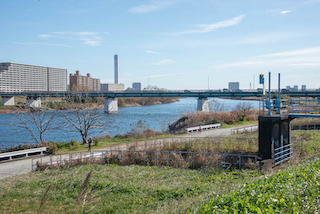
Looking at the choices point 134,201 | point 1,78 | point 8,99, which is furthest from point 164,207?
point 1,78

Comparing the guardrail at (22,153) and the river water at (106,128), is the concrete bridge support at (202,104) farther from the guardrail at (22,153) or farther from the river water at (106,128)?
the guardrail at (22,153)

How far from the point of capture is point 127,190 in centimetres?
1141

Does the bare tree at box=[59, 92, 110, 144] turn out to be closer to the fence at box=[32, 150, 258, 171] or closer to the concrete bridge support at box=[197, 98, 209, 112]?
the fence at box=[32, 150, 258, 171]

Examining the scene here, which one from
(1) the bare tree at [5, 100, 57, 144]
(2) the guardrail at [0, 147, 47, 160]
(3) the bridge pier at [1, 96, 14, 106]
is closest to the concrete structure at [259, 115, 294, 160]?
Answer: (2) the guardrail at [0, 147, 47, 160]

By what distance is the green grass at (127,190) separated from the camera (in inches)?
374

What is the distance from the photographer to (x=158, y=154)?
18125 millimetres

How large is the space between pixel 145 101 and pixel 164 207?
114 meters

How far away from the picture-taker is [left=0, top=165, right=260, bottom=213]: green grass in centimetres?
951

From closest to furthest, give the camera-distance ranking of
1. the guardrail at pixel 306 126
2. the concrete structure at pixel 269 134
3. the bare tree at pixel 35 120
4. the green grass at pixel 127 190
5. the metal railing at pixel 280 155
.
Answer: the green grass at pixel 127 190 → the metal railing at pixel 280 155 → the concrete structure at pixel 269 134 → the bare tree at pixel 35 120 → the guardrail at pixel 306 126

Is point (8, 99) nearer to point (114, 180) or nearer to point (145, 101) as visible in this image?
point (145, 101)

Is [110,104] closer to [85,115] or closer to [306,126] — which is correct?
[85,115]

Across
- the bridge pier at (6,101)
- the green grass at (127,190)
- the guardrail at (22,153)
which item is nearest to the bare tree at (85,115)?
the guardrail at (22,153)

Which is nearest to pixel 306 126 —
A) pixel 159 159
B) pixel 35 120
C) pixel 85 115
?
pixel 159 159

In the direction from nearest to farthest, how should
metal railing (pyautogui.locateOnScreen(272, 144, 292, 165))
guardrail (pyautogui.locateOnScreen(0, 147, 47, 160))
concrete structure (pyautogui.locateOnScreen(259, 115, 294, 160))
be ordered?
metal railing (pyautogui.locateOnScreen(272, 144, 292, 165)), concrete structure (pyautogui.locateOnScreen(259, 115, 294, 160)), guardrail (pyautogui.locateOnScreen(0, 147, 47, 160))
